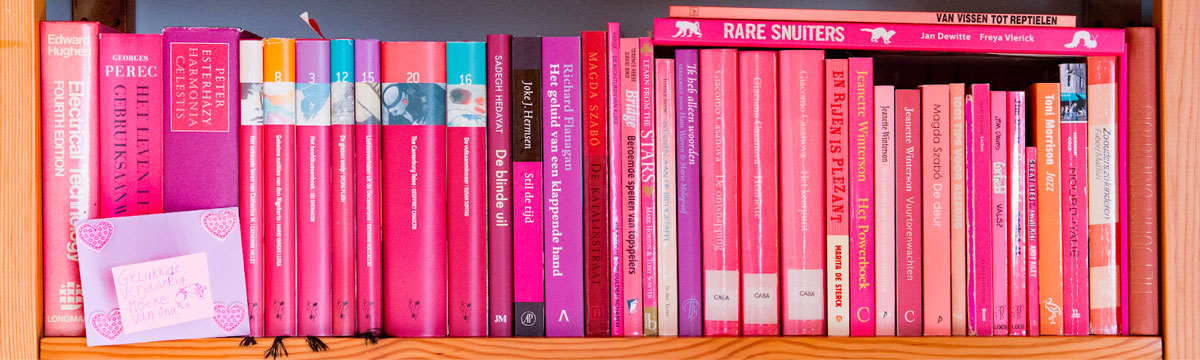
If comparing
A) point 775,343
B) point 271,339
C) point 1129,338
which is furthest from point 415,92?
point 1129,338

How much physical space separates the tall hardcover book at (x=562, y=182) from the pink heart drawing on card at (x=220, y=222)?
0.32 metres

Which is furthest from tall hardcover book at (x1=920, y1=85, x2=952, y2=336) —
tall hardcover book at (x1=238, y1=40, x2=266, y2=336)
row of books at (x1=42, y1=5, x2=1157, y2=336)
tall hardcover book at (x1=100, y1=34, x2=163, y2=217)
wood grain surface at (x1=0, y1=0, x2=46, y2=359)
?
wood grain surface at (x1=0, y1=0, x2=46, y2=359)

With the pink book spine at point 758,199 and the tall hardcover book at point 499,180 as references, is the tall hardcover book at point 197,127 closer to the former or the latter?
the tall hardcover book at point 499,180

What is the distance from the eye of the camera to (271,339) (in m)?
0.68

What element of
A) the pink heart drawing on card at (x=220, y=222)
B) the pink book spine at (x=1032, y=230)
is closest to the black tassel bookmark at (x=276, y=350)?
the pink heart drawing on card at (x=220, y=222)

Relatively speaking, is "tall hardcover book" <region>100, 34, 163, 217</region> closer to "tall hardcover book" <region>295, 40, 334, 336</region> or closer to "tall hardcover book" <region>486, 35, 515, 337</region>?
"tall hardcover book" <region>295, 40, 334, 336</region>

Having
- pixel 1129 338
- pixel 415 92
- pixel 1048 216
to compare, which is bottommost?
pixel 1129 338

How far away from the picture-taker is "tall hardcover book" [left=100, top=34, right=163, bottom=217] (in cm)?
68

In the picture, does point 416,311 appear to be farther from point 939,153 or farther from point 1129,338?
point 1129,338

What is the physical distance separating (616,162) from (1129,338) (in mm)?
578

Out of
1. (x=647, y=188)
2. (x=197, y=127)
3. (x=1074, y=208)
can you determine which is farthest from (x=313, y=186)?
(x=1074, y=208)

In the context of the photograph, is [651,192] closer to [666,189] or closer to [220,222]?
[666,189]

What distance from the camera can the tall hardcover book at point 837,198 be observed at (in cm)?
71

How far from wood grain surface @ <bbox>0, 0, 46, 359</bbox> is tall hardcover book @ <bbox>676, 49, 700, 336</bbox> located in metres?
0.66
